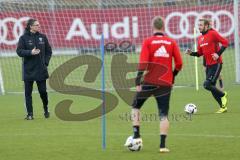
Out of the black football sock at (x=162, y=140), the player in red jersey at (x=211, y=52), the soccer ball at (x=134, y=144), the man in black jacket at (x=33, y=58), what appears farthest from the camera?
the player in red jersey at (x=211, y=52)

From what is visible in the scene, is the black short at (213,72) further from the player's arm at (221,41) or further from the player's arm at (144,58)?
the player's arm at (144,58)

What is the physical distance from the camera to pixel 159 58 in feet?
37.1

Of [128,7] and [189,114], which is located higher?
[128,7]

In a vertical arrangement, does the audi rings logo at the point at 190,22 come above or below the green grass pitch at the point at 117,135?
above

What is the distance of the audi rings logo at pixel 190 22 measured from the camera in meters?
30.7

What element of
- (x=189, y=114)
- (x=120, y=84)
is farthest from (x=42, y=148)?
(x=120, y=84)

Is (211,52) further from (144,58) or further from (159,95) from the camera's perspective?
(144,58)

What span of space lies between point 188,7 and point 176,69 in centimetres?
2227

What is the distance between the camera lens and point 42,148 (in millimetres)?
12117

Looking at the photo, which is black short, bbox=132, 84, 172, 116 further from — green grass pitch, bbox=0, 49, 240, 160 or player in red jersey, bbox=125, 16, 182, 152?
green grass pitch, bbox=0, 49, 240, 160

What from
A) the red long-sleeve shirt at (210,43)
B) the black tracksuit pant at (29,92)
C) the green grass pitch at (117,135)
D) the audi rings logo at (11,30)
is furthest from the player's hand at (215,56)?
the audi rings logo at (11,30)

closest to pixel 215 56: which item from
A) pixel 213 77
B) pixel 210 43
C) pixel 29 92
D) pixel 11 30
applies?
pixel 210 43

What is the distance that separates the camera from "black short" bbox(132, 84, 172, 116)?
11.4m

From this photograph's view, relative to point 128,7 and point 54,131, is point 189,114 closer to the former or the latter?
point 54,131
